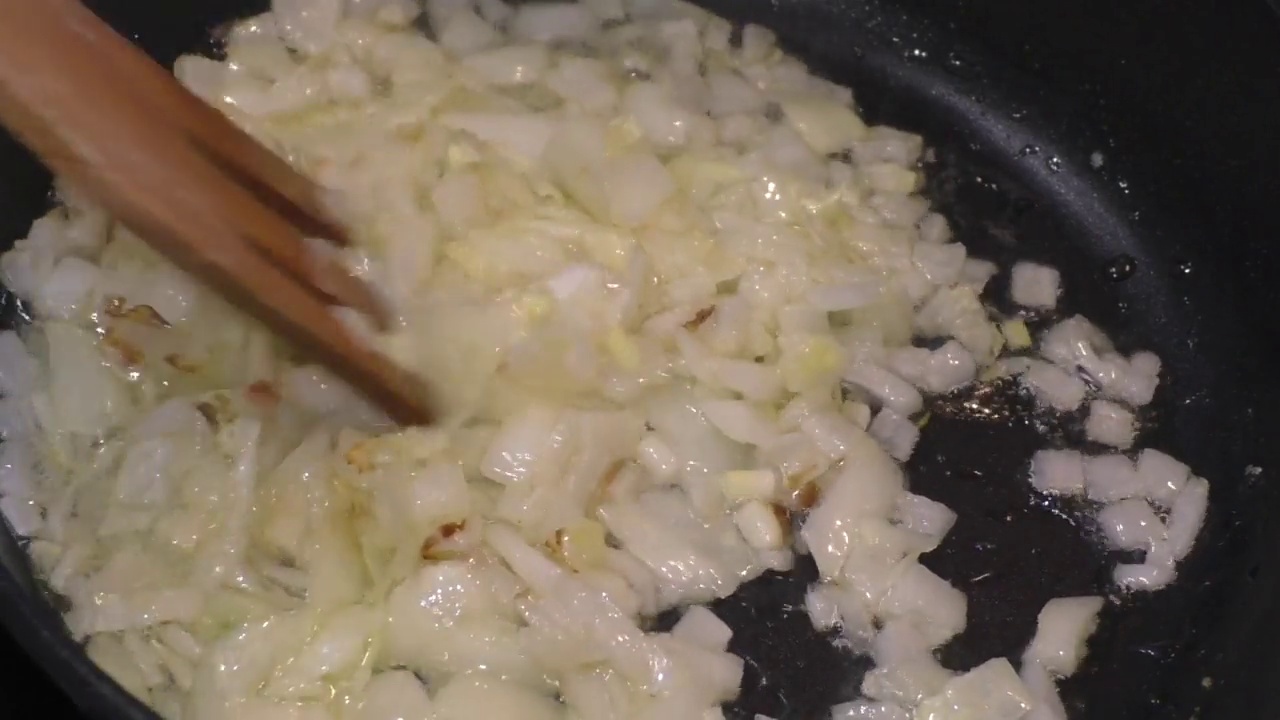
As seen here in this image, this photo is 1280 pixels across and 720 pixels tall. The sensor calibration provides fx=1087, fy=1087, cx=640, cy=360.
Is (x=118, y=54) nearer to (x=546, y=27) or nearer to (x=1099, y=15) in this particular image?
(x=546, y=27)

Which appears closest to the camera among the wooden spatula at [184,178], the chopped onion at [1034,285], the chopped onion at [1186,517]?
the wooden spatula at [184,178]

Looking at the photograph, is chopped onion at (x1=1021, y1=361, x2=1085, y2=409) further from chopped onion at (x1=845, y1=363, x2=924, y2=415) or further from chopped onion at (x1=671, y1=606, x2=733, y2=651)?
chopped onion at (x1=671, y1=606, x2=733, y2=651)

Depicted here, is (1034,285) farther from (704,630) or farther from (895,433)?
(704,630)

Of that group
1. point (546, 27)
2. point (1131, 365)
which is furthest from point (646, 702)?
point (546, 27)

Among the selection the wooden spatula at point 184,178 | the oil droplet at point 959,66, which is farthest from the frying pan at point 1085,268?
the wooden spatula at point 184,178

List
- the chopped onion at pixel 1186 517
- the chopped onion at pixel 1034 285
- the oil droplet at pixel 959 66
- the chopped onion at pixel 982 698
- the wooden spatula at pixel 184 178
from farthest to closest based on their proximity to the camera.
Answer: the oil droplet at pixel 959 66
the chopped onion at pixel 1034 285
the chopped onion at pixel 1186 517
the chopped onion at pixel 982 698
the wooden spatula at pixel 184 178

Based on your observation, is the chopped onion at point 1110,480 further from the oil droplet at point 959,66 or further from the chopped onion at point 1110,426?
the oil droplet at point 959,66

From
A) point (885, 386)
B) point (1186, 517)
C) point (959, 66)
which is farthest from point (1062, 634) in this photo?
point (959, 66)
